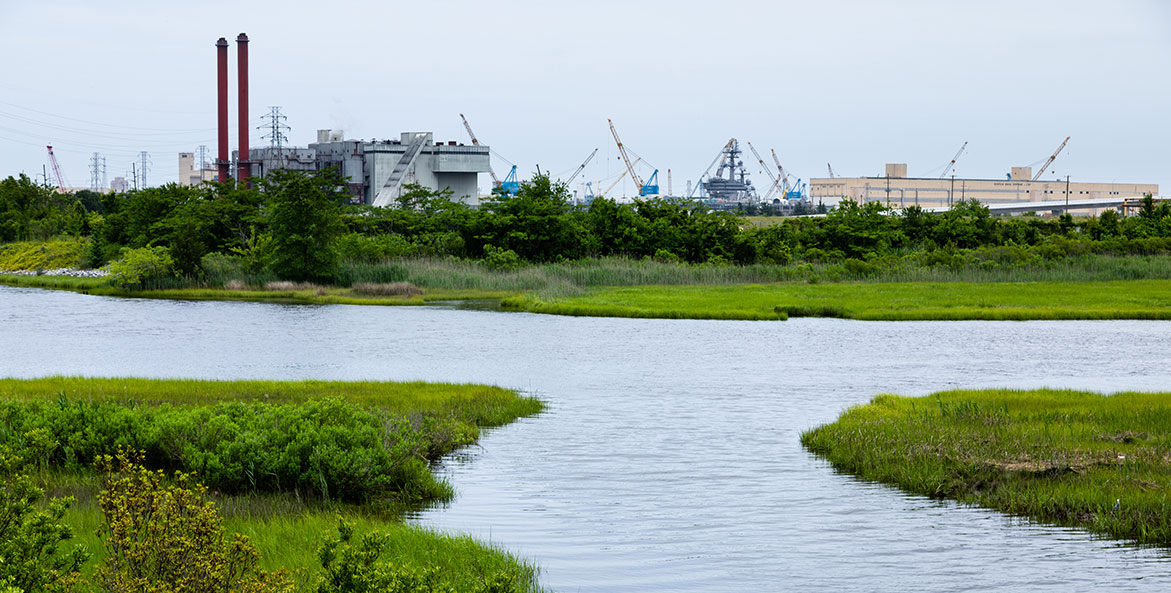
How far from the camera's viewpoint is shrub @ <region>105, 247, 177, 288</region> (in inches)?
2276

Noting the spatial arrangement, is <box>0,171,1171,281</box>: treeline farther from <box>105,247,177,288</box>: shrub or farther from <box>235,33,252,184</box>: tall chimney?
<box>235,33,252,184</box>: tall chimney

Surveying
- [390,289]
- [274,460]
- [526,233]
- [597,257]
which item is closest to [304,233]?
[390,289]

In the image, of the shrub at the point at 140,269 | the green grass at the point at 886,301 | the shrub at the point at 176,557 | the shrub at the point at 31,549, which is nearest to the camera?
the shrub at the point at 176,557

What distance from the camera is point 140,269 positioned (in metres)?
57.8

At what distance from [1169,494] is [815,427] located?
6.65 m

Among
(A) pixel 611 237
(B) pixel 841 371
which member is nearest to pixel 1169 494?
(B) pixel 841 371

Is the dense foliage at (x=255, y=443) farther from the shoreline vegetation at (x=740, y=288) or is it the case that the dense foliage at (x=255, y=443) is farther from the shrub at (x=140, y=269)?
the shrub at (x=140, y=269)

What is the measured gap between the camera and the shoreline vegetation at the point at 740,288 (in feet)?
139

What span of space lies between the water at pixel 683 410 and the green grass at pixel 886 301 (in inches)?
74.6

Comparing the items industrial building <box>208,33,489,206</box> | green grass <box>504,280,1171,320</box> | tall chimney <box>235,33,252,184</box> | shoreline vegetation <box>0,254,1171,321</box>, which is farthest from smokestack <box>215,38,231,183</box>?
green grass <box>504,280,1171,320</box>

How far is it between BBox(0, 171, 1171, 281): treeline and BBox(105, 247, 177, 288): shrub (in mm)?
207

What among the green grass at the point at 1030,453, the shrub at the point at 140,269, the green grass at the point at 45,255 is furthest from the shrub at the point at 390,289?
the green grass at the point at 1030,453

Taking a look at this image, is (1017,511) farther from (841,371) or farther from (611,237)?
(611,237)

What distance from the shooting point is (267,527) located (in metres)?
11.7
